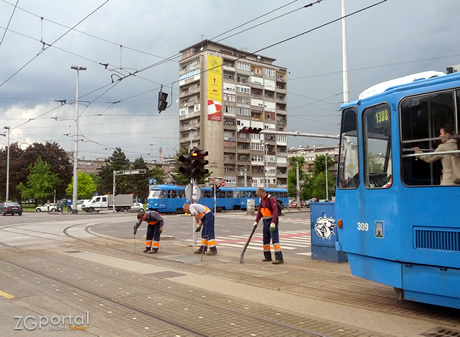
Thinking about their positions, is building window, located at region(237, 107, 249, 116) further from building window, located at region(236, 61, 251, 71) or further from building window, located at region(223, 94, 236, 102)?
building window, located at region(236, 61, 251, 71)

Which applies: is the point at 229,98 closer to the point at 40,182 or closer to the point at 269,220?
the point at 40,182

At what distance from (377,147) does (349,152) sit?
68 cm

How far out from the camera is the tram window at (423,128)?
5.57m

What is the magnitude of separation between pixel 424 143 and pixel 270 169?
8115 centimetres

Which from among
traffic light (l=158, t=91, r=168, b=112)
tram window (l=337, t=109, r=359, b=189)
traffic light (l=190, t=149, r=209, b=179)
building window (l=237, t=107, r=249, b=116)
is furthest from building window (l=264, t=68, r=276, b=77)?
tram window (l=337, t=109, r=359, b=189)

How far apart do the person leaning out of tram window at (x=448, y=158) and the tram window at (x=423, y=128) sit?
0.05 meters

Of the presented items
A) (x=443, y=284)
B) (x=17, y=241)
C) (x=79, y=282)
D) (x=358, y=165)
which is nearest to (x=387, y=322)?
(x=443, y=284)

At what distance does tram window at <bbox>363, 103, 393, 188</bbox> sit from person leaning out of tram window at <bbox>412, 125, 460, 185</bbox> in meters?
0.72

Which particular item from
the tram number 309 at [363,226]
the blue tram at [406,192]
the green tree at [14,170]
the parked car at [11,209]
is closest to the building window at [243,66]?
the green tree at [14,170]

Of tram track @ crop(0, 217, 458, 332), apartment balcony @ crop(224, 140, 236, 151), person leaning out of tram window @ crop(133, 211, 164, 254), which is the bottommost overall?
tram track @ crop(0, 217, 458, 332)

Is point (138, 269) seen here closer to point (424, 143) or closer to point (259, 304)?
point (259, 304)

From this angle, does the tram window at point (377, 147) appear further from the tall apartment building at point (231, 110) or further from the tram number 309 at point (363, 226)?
the tall apartment building at point (231, 110)

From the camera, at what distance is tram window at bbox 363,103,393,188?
624cm

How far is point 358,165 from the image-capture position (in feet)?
22.5
